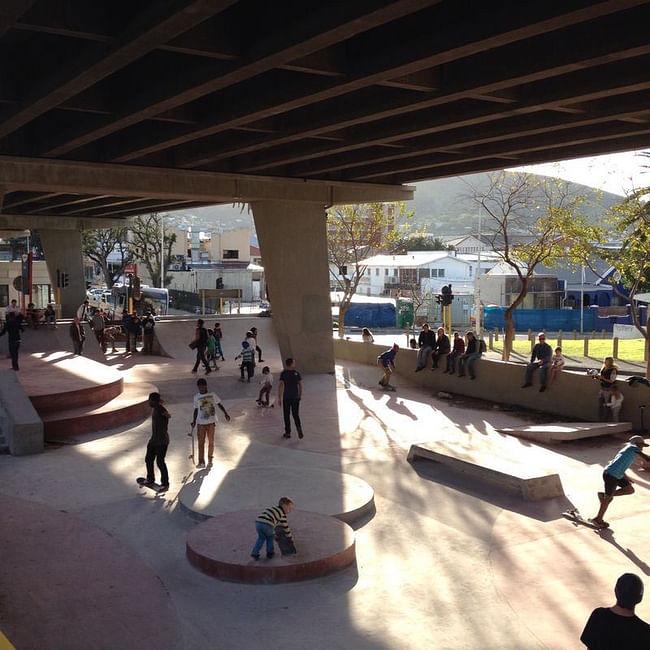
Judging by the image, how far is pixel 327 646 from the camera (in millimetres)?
6656

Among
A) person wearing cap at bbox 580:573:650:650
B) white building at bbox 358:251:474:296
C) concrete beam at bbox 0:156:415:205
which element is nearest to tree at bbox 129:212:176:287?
white building at bbox 358:251:474:296

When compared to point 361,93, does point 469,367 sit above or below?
below

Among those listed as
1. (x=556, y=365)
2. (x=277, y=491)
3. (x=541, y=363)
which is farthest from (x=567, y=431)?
(x=277, y=491)

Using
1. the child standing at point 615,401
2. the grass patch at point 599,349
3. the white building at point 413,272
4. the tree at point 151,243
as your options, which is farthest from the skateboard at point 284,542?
the white building at point 413,272

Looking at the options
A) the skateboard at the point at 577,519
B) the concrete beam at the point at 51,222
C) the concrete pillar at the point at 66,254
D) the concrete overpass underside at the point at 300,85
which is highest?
the concrete overpass underside at the point at 300,85

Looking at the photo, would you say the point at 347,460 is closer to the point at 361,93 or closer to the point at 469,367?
the point at 361,93

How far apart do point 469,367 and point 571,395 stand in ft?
11.6

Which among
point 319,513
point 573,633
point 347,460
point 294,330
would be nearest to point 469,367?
point 294,330

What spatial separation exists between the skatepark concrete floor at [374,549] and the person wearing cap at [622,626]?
2316mm

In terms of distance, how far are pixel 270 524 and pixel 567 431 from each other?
8208 mm

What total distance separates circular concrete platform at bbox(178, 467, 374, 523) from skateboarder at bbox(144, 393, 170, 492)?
0.39 meters

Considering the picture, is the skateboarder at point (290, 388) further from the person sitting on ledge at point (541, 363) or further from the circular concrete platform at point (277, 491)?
the person sitting on ledge at point (541, 363)

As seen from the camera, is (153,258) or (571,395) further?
(153,258)

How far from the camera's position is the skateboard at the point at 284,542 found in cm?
825
